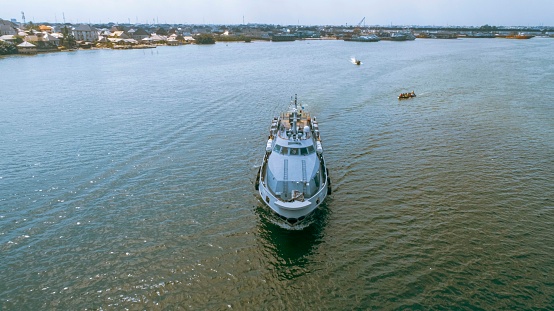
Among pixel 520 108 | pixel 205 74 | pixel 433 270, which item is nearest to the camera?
pixel 433 270

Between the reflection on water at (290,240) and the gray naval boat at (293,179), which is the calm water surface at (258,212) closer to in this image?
the reflection on water at (290,240)

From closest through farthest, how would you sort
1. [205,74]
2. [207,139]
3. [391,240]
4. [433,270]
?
1. [433,270]
2. [391,240]
3. [207,139]
4. [205,74]

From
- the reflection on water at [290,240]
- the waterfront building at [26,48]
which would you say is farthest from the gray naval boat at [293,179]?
the waterfront building at [26,48]

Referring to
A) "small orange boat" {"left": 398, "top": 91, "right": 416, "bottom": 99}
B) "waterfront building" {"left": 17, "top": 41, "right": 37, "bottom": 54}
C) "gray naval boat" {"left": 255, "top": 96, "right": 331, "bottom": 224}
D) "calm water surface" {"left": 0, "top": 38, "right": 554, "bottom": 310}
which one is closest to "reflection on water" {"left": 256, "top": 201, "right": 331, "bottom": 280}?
"calm water surface" {"left": 0, "top": 38, "right": 554, "bottom": 310}

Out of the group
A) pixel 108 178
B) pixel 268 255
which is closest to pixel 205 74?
pixel 108 178

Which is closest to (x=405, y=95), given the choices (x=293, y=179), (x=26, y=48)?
(x=293, y=179)

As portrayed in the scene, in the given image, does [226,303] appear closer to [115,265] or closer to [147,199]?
[115,265]

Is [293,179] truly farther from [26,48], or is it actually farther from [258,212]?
[26,48]
